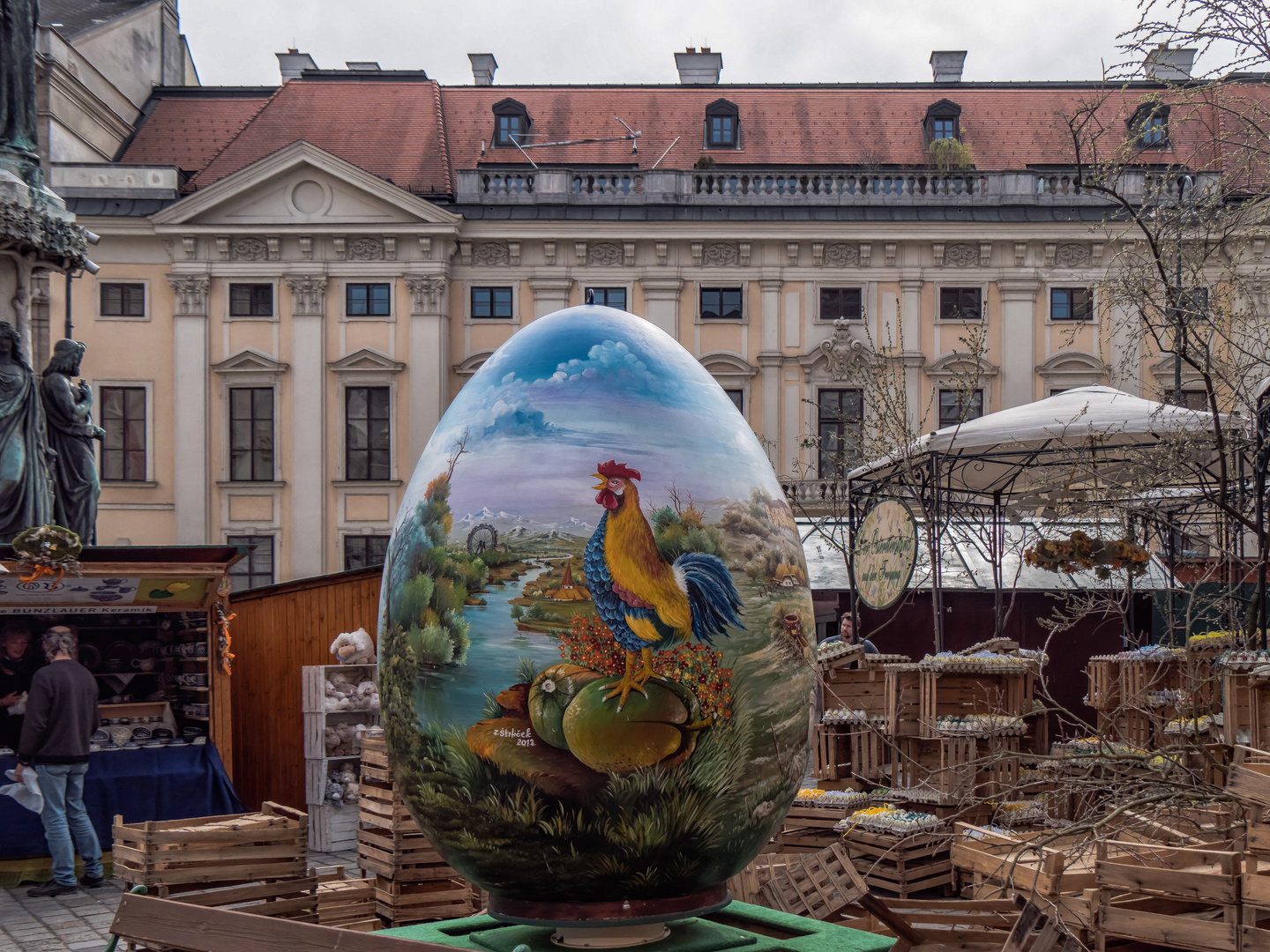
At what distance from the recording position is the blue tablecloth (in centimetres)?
1004

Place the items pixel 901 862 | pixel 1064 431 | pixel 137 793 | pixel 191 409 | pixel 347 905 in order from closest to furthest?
pixel 347 905 < pixel 901 862 < pixel 137 793 < pixel 1064 431 < pixel 191 409

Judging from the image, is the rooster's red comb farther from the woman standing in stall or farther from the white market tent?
the woman standing in stall

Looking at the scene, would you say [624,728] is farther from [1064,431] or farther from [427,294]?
[427,294]

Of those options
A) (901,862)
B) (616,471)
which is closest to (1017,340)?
(901,862)

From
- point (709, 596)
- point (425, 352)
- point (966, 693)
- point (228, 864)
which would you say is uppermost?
point (425, 352)

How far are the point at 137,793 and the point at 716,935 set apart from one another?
7512 mm

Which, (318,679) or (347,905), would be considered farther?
(318,679)

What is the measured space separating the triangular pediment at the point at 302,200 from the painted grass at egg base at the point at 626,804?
91.9 ft

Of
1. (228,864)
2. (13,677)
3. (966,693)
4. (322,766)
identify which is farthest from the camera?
(322,766)

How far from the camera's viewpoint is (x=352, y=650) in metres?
12.4

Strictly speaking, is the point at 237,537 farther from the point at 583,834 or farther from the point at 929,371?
the point at 583,834

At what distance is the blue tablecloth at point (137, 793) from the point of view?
10.0m

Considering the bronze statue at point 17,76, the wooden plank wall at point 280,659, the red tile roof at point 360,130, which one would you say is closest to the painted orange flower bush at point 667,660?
the wooden plank wall at point 280,659

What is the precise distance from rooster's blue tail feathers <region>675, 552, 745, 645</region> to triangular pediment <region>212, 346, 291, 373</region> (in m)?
29.1
